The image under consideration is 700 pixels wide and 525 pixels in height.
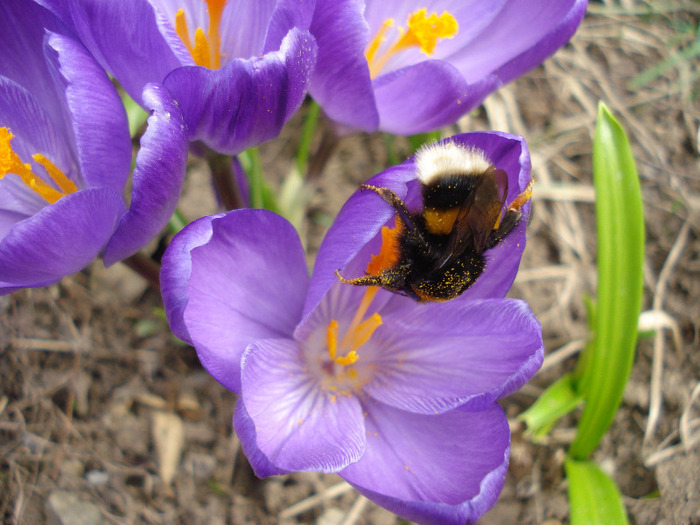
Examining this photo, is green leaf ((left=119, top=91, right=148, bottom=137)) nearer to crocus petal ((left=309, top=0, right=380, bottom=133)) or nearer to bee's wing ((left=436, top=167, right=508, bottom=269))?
crocus petal ((left=309, top=0, right=380, bottom=133))

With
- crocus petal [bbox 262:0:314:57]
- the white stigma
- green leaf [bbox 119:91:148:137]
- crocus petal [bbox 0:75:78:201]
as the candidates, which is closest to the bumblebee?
the white stigma

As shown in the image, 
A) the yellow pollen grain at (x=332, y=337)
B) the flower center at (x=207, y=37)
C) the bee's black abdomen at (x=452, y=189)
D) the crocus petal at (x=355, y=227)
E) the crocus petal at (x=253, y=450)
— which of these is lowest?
the yellow pollen grain at (x=332, y=337)

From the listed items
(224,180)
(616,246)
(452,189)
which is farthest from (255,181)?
(616,246)

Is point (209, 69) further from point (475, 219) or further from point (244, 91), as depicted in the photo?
point (475, 219)

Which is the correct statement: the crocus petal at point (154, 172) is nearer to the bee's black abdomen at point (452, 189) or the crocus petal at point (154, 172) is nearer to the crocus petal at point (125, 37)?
the crocus petal at point (125, 37)

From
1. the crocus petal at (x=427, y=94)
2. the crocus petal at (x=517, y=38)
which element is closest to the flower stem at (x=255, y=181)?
the crocus petal at (x=427, y=94)

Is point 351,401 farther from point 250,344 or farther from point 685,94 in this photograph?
point 685,94
